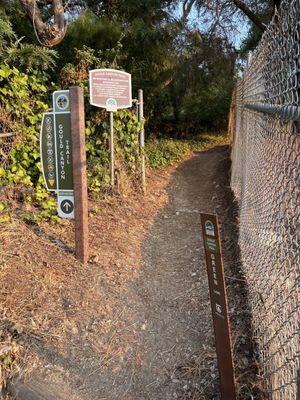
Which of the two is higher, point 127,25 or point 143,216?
point 127,25

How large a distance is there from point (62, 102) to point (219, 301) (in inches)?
91.8

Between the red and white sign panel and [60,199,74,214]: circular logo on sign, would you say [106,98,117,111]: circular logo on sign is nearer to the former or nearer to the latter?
the red and white sign panel

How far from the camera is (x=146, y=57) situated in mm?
8523

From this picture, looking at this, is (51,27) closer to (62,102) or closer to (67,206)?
(62,102)

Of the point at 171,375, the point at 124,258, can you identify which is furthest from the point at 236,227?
the point at 171,375

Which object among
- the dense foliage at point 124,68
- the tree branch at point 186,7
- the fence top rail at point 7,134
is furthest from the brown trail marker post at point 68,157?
the tree branch at point 186,7

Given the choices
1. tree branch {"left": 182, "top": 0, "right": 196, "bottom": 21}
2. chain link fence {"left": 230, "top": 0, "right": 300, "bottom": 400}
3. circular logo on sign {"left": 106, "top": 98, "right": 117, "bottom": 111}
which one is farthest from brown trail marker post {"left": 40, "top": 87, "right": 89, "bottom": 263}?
tree branch {"left": 182, "top": 0, "right": 196, "bottom": 21}

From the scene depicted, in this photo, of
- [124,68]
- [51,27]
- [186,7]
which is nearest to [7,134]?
[51,27]

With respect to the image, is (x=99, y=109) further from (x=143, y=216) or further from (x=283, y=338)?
(x=283, y=338)

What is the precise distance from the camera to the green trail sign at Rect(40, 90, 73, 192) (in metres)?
3.29

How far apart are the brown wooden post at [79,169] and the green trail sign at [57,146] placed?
0.07 m

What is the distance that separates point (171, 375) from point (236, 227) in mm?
2528

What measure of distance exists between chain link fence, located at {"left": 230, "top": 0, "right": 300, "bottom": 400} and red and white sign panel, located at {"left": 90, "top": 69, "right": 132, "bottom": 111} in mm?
2422

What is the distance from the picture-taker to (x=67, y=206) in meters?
3.40
